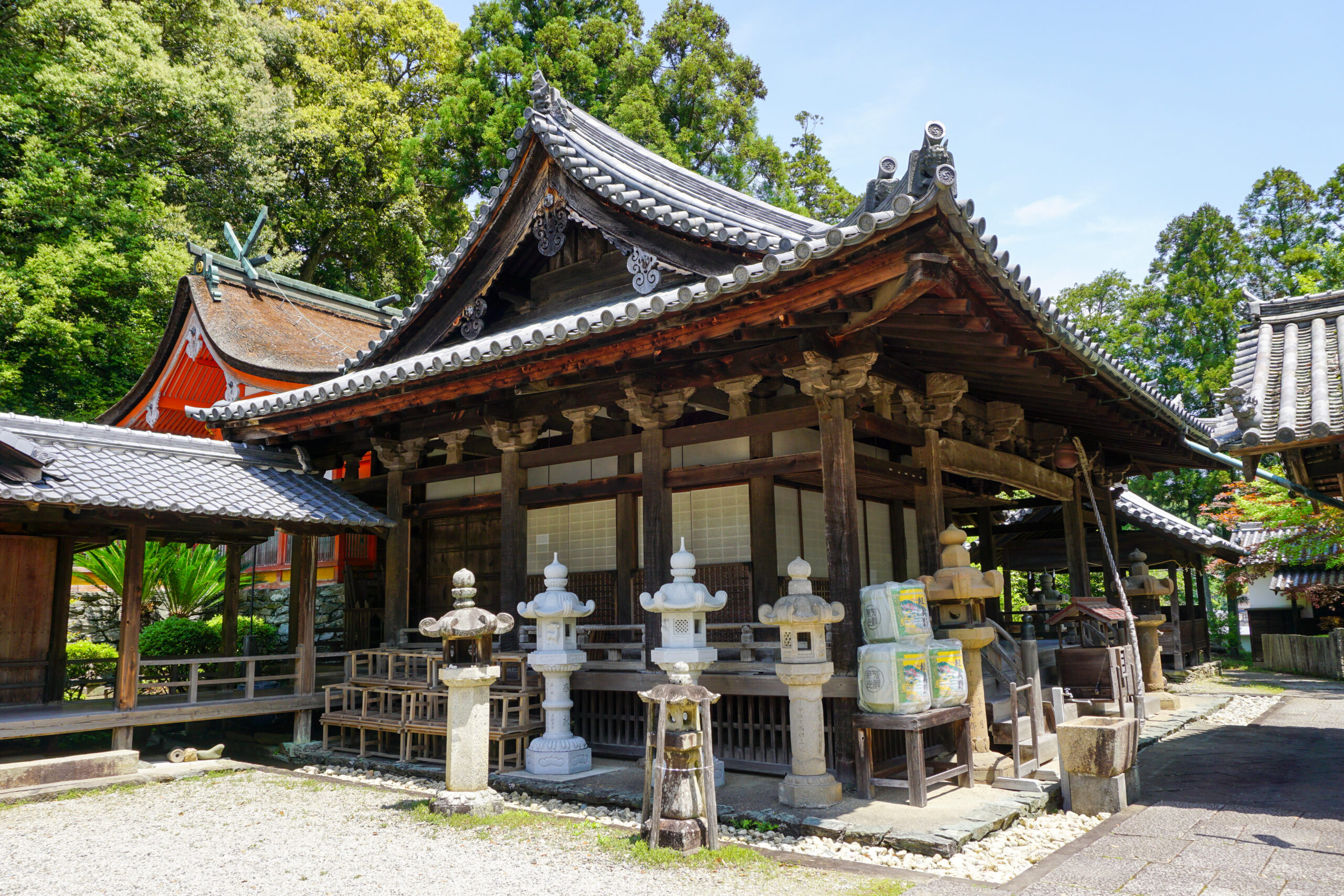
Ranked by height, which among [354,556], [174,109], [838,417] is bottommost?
[354,556]

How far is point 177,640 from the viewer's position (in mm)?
15078

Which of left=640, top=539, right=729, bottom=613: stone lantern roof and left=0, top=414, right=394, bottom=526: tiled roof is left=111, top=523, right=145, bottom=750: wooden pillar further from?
left=640, top=539, right=729, bottom=613: stone lantern roof

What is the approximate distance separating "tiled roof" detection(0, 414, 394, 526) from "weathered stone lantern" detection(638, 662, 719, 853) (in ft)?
17.9

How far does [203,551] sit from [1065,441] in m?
16.0

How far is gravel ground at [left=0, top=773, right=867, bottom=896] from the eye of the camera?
17.7 feet

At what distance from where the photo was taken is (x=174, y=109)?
2322cm

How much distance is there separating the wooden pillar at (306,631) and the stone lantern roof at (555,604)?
3503 millimetres

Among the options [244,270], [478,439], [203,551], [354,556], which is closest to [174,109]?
[244,270]

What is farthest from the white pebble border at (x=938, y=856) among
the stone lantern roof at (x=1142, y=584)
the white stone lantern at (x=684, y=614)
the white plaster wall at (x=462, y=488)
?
the stone lantern roof at (x=1142, y=584)

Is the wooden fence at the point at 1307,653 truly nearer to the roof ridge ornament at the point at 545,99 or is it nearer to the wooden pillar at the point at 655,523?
the wooden pillar at the point at 655,523

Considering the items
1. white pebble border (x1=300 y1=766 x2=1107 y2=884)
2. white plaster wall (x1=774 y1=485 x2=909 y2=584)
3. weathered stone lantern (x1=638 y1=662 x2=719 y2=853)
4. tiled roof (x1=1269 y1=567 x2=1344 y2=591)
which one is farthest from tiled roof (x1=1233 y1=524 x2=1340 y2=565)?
weathered stone lantern (x1=638 y1=662 x2=719 y2=853)

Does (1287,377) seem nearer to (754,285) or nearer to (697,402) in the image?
(754,285)

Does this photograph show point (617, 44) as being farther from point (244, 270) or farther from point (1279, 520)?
point (1279, 520)

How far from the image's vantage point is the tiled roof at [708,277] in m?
5.64
